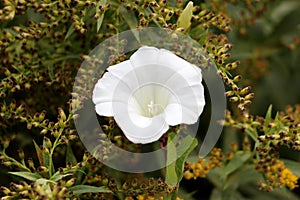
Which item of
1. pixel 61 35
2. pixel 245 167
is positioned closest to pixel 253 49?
pixel 245 167

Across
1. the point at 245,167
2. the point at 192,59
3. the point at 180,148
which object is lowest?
the point at 245,167

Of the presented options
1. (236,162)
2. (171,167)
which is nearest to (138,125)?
(171,167)

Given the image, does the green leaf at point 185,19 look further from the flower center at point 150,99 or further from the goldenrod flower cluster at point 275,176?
the goldenrod flower cluster at point 275,176

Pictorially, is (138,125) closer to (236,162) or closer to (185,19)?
(185,19)

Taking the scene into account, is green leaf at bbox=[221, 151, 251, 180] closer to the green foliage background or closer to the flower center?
the green foliage background

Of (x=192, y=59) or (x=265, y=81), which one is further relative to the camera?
(x=265, y=81)

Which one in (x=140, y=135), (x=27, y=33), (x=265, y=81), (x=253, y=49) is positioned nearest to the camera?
(x=140, y=135)

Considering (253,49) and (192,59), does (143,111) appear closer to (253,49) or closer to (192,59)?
(192,59)

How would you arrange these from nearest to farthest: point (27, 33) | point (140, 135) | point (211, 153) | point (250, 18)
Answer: point (140, 135) < point (27, 33) < point (211, 153) < point (250, 18)
